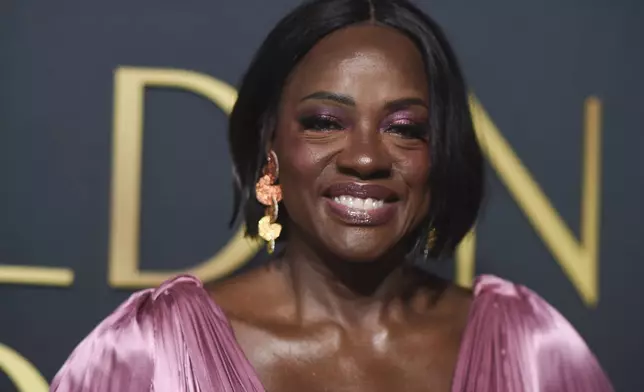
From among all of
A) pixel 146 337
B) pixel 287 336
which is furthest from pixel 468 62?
pixel 146 337

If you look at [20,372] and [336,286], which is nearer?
[336,286]

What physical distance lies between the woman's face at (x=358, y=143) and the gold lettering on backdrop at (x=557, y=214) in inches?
Answer: 18.3

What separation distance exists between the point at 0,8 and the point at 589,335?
1099mm

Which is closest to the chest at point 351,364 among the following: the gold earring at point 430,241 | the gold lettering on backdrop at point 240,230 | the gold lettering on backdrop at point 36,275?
the gold earring at point 430,241

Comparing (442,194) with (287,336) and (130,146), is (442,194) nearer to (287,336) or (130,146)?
(287,336)

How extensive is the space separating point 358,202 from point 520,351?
27 centimetres

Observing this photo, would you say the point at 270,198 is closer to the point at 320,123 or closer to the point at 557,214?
the point at 320,123

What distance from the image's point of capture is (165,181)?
1.39 m

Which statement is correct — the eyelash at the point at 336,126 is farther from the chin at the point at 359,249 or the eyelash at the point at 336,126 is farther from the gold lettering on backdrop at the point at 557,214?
the gold lettering on backdrop at the point at 557,214

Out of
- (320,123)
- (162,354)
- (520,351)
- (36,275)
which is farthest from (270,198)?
(36,275)

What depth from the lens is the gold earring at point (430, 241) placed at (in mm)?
1063

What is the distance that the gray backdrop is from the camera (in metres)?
1.36

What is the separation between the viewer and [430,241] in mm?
1076

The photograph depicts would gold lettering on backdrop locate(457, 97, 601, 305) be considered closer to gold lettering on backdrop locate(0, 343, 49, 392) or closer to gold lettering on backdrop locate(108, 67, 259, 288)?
gold lettering on backdrop locate(108, 67, 259, 288)
